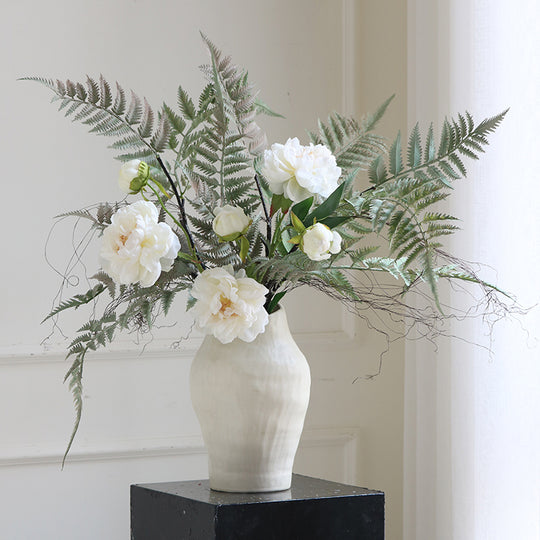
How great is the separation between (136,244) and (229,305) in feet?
0.49

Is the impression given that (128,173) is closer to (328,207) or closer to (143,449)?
(328,207)

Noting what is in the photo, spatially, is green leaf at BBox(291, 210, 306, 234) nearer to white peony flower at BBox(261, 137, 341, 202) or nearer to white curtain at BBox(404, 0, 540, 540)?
white peony flower at BBox(261, 137, 341, 202)

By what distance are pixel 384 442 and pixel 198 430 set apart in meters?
0.44

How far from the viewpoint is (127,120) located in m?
1.20

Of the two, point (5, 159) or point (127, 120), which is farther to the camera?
point (5, 159)

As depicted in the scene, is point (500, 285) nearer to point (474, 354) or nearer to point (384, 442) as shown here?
point (474, 354)

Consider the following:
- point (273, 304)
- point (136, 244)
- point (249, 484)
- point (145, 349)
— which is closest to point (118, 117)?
point (136, 244)

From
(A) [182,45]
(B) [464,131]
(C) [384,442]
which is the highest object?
(A) [182,45]

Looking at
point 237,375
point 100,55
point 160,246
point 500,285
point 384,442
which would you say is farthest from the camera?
point 384,442

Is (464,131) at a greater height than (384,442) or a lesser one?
greater

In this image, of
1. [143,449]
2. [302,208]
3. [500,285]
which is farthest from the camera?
[143,449]

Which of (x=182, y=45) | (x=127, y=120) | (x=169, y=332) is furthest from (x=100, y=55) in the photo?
(x=127, y=120)

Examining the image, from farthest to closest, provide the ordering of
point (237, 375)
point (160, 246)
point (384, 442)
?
point (384, 442)
point (237, 375)
point (160, 246)

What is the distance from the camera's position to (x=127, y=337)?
1877mm
